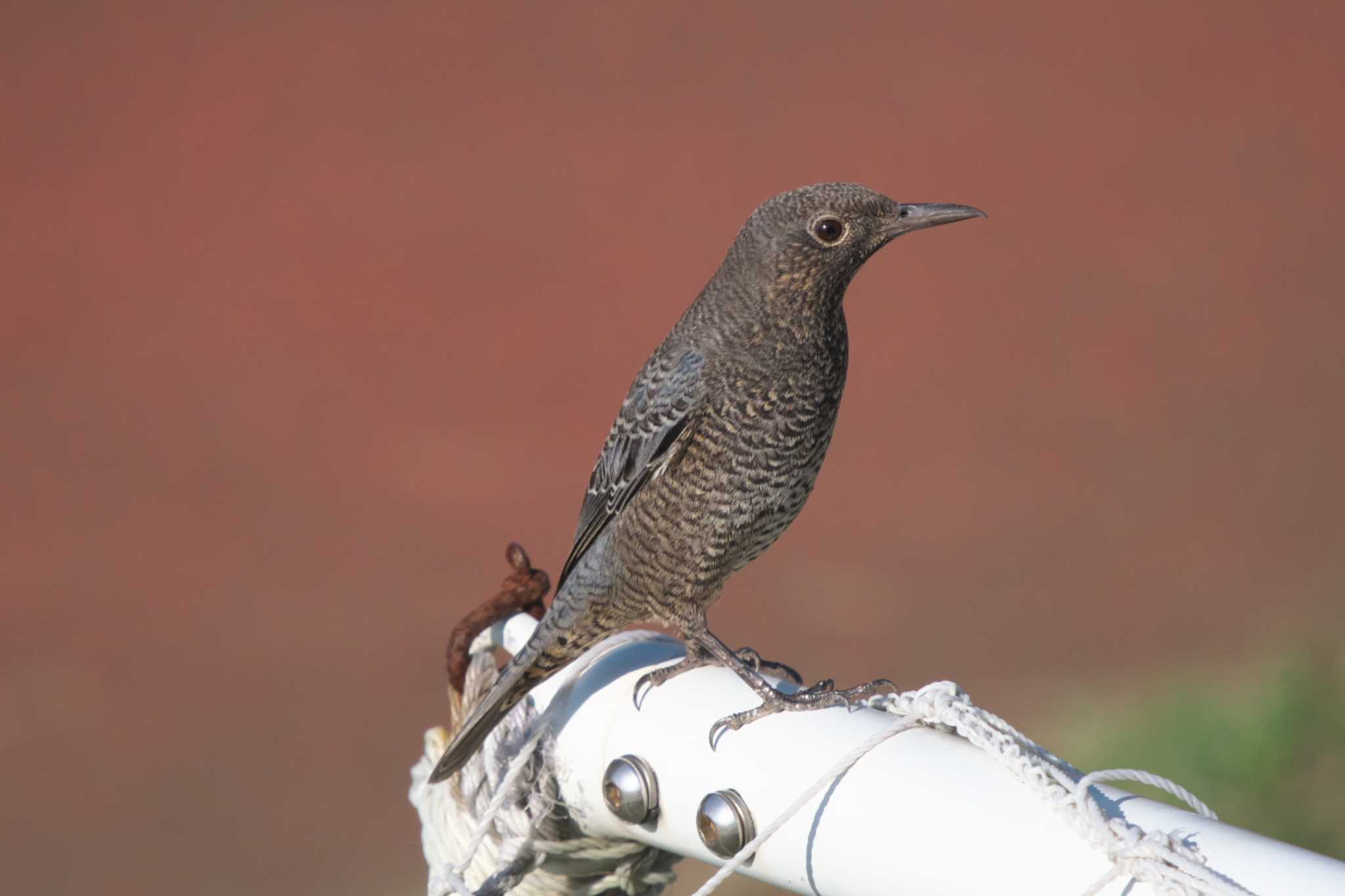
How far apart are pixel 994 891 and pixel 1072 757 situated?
4150 millimetres

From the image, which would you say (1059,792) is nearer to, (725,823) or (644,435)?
(725,823)

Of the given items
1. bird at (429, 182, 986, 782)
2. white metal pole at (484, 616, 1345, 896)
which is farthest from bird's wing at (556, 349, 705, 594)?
white metal pole at (484, 616, 1345, 896)

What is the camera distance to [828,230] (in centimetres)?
236

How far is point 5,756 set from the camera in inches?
300

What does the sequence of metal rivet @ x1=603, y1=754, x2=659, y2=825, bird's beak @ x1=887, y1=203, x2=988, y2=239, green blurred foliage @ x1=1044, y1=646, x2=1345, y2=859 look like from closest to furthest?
1. metal rivet @ x1=603, y1=754, x2=659, y2=825
2. bird's beak @ x1=887, y1=203, x2=988, y2=239
3. green blurred foliage @ x1=1044, y1=646, x2=1345, y2=859

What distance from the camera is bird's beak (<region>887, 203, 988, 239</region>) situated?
89.1 inches

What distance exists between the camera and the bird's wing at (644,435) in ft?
8.04

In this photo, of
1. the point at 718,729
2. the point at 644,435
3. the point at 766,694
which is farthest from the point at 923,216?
the point at 718,729

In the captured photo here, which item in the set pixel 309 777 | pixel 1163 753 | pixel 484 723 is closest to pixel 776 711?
pixel 484 723

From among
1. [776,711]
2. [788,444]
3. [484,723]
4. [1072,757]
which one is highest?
[788,444]

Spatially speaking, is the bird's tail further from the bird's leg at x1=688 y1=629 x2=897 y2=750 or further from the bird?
the bird's leg at x1=688 y1=629 x2=897 y2=750

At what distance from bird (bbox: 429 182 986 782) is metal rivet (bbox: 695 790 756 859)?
2.15ft

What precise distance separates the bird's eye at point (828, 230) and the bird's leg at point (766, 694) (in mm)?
677

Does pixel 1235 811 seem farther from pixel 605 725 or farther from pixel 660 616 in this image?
pixel 605 725
